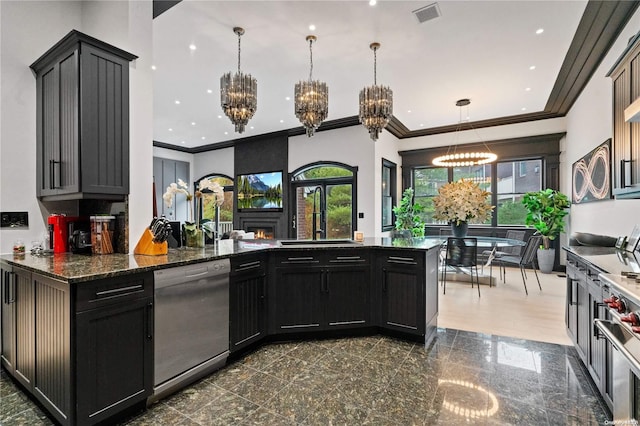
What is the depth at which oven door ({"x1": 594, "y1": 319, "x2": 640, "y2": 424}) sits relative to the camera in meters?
1.33

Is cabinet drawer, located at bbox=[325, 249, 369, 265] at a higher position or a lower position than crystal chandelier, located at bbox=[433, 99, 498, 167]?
lower

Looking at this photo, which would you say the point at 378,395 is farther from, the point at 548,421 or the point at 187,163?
the point at 187,163

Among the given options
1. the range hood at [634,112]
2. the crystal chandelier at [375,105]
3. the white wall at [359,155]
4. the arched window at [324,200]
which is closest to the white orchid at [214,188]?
the crystal chandelier at [375,105]

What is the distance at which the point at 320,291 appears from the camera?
10.3 ft

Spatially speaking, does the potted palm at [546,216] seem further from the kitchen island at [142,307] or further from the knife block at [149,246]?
the knife block at [149,246]

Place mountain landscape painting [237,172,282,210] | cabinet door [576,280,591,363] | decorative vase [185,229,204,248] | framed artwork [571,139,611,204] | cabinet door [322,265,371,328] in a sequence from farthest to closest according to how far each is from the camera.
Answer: mountain landscape painting [237,172,282,210], framed artwork [571,139,611,204], cabinet door [322,265,371,328], decorative vase [185,229,204,248], cabinet door [576,280,591,363]

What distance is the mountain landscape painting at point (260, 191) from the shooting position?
8352mm

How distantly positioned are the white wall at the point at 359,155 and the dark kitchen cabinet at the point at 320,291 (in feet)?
12.7

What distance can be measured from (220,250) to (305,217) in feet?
17.4

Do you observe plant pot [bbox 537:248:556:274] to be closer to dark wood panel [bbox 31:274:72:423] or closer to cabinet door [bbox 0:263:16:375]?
dark wood panel [bbox 31:274:72:423]

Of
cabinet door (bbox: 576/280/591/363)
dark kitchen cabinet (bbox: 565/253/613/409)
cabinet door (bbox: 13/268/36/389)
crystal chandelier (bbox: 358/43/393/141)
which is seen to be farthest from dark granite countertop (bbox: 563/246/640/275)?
cabinet door (bbox: 13/268/36/389)

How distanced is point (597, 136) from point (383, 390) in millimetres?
4689

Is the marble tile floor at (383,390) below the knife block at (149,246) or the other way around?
below

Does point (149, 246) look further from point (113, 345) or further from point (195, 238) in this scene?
point (113, 345)
